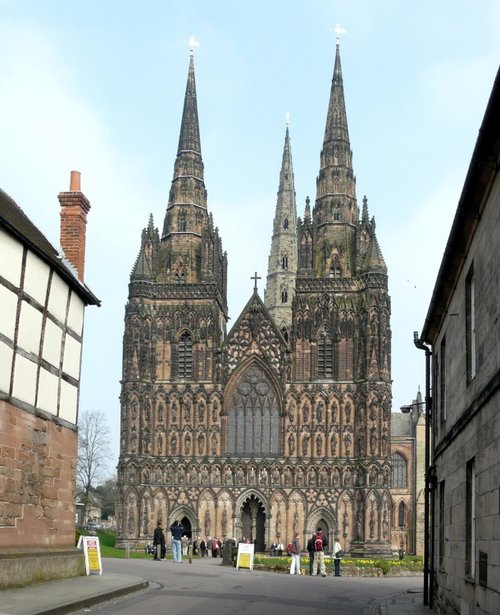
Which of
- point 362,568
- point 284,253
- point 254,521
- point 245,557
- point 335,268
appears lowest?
point 362,568

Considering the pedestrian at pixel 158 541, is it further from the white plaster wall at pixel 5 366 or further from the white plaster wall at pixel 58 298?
the white plaster wall at pixel 5 366

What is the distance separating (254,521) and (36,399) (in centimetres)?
4177

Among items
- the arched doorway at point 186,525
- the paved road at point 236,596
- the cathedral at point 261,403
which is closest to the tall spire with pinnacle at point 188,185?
the cathedral at point 261,403

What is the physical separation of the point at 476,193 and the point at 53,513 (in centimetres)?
1324

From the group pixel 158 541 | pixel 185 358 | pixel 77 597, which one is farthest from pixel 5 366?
pixel 185 358

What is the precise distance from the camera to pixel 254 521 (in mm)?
60719

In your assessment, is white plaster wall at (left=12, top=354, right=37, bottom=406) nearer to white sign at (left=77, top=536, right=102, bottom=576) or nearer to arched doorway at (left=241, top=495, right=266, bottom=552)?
white sign at (left=77, top=536, right=102, bottom=576)

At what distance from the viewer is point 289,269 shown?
315ft

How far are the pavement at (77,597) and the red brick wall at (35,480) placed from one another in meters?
1.05

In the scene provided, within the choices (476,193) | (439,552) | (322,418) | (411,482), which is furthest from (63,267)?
(411,482)

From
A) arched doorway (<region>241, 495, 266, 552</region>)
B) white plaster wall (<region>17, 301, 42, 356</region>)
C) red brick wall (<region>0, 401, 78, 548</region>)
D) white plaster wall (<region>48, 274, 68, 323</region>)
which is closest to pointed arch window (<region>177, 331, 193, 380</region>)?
arched doorway (<region>241, 495, 266, 552</region>)

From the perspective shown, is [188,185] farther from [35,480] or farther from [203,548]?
[35,480]

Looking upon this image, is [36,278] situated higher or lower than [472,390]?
higher

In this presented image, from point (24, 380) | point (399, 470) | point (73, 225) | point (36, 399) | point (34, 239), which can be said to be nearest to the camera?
point (24, 380)
